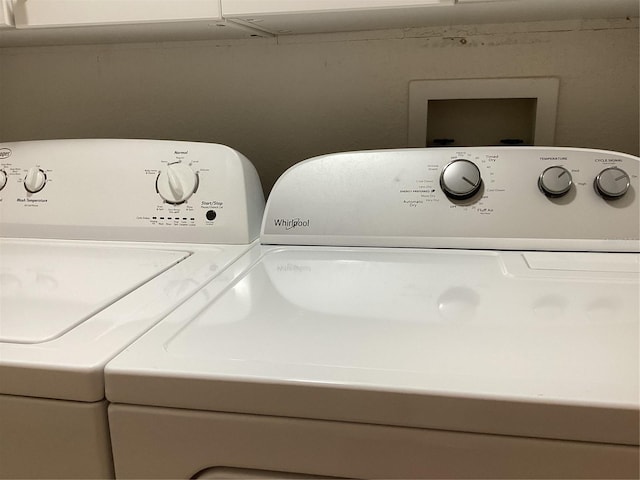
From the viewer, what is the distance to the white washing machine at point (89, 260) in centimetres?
50

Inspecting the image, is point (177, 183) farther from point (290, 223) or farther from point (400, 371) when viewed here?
point (400, 371)

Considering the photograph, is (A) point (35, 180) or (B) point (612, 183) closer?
(B) point (612, 183)

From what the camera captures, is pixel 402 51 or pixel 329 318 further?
pixel 402 51

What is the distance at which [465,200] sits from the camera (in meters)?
Answer: 0.81

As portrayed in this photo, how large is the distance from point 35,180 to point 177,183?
0.81ft

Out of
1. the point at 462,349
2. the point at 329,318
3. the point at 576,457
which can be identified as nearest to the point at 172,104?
the point at 329,318

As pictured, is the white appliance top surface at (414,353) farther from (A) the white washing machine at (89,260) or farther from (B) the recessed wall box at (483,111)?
(B) the recessed wall box at (483,111)

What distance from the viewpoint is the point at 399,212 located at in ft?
2.72

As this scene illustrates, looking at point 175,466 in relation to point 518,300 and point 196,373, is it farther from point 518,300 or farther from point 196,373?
point 518,300

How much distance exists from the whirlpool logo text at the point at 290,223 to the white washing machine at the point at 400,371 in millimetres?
91

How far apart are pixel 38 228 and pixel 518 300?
2.39 ft

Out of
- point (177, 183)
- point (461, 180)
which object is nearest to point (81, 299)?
point (177, 183)

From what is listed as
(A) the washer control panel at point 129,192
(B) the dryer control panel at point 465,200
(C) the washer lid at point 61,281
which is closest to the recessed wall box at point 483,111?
(B) the dryer control panel at point 465,200

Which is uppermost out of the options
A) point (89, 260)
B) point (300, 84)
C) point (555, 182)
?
point (300, 84)
